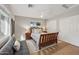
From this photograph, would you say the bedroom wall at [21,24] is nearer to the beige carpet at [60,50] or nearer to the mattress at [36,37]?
the mattress at [36,37]

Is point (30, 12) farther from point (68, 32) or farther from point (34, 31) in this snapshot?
point (68, 32)

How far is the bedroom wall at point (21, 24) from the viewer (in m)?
1.69

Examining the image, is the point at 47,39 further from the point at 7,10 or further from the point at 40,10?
the point at 7,10

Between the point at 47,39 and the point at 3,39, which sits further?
the point at 47,39

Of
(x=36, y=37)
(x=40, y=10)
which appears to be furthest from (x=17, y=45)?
(x=40, y=10)

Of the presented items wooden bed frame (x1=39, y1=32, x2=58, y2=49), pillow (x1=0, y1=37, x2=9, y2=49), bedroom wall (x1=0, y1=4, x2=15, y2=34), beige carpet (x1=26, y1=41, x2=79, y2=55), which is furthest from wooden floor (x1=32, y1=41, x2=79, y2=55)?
bedroom wall (x1=0, y1=4, x2=15, y2=34)

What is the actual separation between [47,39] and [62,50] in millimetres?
346

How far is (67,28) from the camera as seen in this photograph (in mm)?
1694

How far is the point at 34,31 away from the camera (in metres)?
1.73

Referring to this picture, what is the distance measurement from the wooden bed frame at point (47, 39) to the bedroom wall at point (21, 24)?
269 millimetres

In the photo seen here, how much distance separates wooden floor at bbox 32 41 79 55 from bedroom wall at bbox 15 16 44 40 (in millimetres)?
483
